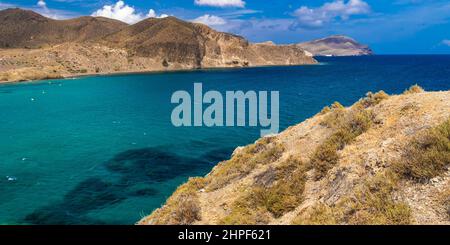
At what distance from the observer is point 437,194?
10.6m

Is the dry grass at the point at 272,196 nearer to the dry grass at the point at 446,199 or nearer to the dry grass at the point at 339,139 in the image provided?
the dry grass at the point at 339,139

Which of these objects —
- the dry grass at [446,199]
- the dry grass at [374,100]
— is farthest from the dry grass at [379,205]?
the dry grass at [374,100]

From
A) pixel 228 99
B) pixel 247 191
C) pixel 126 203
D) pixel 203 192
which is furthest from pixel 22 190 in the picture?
pixel 228 99

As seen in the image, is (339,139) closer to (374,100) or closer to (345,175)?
(345,175)

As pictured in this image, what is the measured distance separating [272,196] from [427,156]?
602 cm

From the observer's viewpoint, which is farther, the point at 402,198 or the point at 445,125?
the point at 445,125

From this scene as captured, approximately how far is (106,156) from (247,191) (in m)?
25.4

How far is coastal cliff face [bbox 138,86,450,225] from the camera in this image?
11125 mm

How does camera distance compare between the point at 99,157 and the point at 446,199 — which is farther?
the point at 99,157

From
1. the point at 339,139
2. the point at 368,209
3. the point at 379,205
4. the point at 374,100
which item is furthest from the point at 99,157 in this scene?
the point at 379,205

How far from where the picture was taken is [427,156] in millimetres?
11734

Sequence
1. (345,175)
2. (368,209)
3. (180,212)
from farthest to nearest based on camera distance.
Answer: (180,212) < (345,175) < (368,209)

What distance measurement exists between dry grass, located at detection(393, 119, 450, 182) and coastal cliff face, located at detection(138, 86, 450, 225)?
1.3 inches
